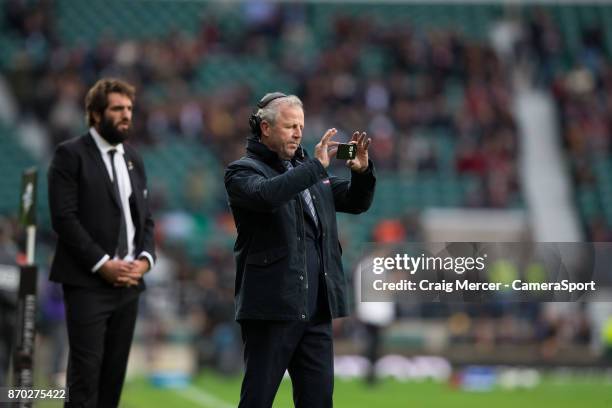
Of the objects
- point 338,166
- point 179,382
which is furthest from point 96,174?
point 338,166

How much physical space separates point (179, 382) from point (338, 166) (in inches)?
267

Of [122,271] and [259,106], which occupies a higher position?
[259,106]

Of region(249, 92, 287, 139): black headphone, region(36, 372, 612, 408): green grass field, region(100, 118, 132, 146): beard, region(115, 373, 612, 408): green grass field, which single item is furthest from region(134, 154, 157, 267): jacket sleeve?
region(115, 373, 612, 408): green grass field

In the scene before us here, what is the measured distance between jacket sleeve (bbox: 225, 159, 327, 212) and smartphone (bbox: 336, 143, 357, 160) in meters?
0.19

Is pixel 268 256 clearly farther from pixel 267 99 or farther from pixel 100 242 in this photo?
pixel 100 242

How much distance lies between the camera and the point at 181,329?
621 inches

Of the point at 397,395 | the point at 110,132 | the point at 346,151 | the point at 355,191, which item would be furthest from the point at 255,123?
the point at 397,395

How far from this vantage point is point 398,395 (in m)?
12.8

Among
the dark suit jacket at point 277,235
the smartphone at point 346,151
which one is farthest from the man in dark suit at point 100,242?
the smartphone at point 346,151

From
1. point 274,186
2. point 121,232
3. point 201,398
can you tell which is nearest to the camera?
point 274,186

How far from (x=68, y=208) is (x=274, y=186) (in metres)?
1.34

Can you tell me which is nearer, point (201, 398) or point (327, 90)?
point (201, 398)

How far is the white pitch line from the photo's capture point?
37.4ft

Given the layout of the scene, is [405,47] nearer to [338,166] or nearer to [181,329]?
[338,166]
